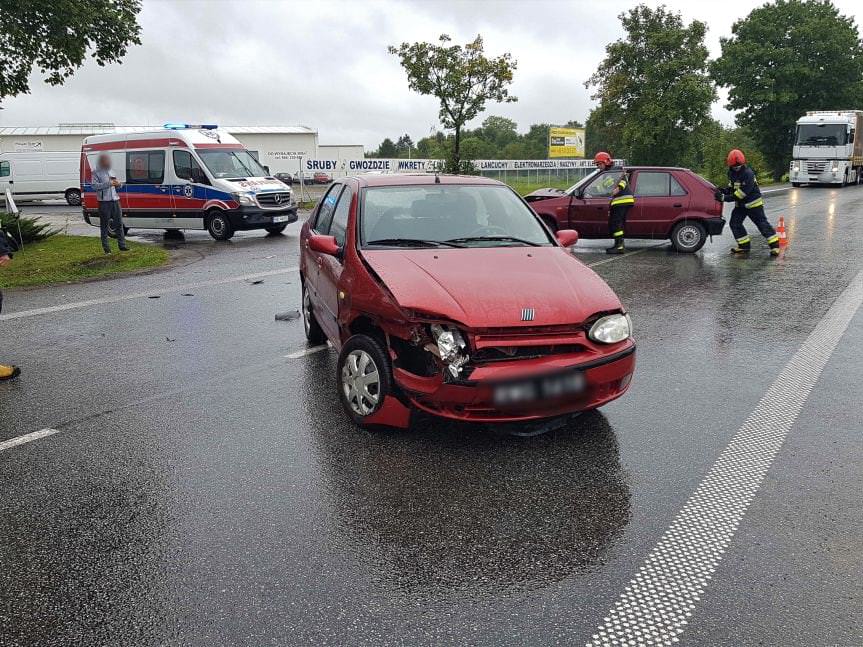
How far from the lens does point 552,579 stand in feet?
10.4

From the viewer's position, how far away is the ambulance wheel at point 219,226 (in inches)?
674

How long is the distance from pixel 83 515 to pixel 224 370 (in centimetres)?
270

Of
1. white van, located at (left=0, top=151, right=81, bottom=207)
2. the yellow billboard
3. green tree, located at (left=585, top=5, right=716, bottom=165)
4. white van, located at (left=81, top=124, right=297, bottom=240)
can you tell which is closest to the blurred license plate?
white van, located at (left=81, top=124, right=297, bottom=240)

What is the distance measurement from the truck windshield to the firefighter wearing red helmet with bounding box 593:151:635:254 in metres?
29.2

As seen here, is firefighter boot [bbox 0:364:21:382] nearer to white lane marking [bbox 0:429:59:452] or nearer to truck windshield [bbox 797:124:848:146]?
white lane marking [bbox 0:429:59:452]

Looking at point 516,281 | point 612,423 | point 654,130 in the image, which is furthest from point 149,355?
point 654,130

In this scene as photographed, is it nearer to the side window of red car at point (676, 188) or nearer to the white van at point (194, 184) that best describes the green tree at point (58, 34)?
the white van at point (194, 184)

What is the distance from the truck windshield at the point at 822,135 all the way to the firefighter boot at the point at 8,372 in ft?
132

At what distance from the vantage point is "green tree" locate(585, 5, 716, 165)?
44.6 metres

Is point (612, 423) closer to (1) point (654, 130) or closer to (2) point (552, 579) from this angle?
(2) point (552, 579)

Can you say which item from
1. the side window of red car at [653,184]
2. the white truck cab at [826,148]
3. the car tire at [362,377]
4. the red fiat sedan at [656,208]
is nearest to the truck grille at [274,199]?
the red fiat sedan at [656,208]

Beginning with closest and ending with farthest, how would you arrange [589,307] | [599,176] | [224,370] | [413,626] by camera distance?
[413,626]
[589,307]
[224,370]
[599,176]

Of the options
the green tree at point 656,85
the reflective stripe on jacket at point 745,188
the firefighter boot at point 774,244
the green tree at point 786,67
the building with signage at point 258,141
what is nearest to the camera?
the reflective stripe on jacket at point 745,188

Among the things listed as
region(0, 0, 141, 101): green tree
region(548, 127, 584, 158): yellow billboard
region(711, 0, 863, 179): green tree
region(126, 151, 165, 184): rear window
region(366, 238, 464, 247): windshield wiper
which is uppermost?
region(711, 0, 863, 179): green tree
